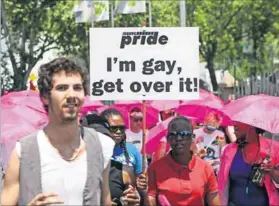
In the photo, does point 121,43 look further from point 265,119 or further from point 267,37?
point 267,37

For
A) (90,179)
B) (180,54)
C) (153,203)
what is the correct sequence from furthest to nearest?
(180,54) < (153,203) < (90,179)

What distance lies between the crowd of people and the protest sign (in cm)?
53

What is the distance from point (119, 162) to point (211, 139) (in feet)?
16.9

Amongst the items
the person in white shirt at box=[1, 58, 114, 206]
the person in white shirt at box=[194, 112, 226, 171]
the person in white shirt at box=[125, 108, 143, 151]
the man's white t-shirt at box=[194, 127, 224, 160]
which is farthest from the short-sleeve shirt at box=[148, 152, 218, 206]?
the person in white shirt at box=[125, 108, 143, 151]

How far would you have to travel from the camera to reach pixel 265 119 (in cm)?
899

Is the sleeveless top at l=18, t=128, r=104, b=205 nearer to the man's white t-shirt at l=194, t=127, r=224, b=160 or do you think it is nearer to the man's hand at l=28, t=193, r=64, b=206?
the man's hand at l=28, t=193, r=64, b=206

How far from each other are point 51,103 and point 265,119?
4272 mm

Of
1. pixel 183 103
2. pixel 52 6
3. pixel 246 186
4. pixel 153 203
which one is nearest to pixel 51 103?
pixel 153 203

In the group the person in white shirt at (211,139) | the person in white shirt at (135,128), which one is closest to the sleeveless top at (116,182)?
the person in white shirt at (211,139)

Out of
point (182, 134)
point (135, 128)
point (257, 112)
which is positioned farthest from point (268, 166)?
point (135, 128)

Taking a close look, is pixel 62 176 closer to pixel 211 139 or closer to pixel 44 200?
pixel 44 200

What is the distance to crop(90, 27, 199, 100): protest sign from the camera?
9.54 m

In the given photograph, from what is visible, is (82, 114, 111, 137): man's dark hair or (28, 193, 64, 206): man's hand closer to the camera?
(28, 193, 64, 206): man's hand

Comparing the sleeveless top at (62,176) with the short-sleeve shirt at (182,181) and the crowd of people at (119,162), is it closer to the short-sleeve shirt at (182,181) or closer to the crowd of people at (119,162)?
the crowd of people at (119,162)
